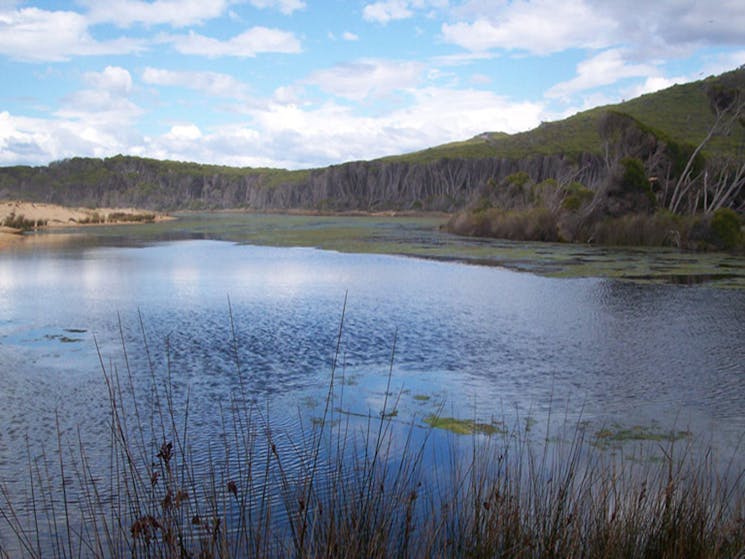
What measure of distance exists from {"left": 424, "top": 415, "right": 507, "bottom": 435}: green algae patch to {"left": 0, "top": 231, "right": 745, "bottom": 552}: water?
0.17 meters

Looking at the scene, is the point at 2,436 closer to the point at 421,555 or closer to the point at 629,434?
the point at 421,555

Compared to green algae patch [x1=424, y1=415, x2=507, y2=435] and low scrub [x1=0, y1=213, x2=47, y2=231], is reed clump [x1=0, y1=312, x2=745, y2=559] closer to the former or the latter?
green algae patch [x1=424, y1=415, x2=507, y2=435]

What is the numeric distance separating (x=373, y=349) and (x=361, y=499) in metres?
5.40

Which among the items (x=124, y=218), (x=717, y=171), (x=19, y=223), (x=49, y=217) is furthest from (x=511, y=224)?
(x=49, y=217)

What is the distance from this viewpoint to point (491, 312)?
464 inches

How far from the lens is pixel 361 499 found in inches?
138

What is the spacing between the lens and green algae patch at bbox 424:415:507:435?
18.9 feet

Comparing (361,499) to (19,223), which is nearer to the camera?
(361,499)

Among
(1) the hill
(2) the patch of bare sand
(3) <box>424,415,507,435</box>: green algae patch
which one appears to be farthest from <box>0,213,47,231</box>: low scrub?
(3) <box>424,415,507,435</box>: green algae patch

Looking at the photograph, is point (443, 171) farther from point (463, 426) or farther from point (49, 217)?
point (463, 426)

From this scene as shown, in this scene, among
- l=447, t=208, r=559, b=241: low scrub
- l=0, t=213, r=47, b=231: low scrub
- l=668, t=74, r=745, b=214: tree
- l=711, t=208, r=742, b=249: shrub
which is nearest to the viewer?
l=711, t=208, r=742, b=249: shrub

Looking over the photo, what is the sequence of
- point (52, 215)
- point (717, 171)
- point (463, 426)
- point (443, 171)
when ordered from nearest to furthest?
point (463, 426), point (717, 171), point (52, 215), point (443, 171)

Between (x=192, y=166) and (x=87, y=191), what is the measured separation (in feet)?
100

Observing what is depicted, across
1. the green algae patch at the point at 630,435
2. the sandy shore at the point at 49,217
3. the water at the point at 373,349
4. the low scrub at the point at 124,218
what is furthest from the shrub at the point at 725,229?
the low scrub at the point at 124,218
